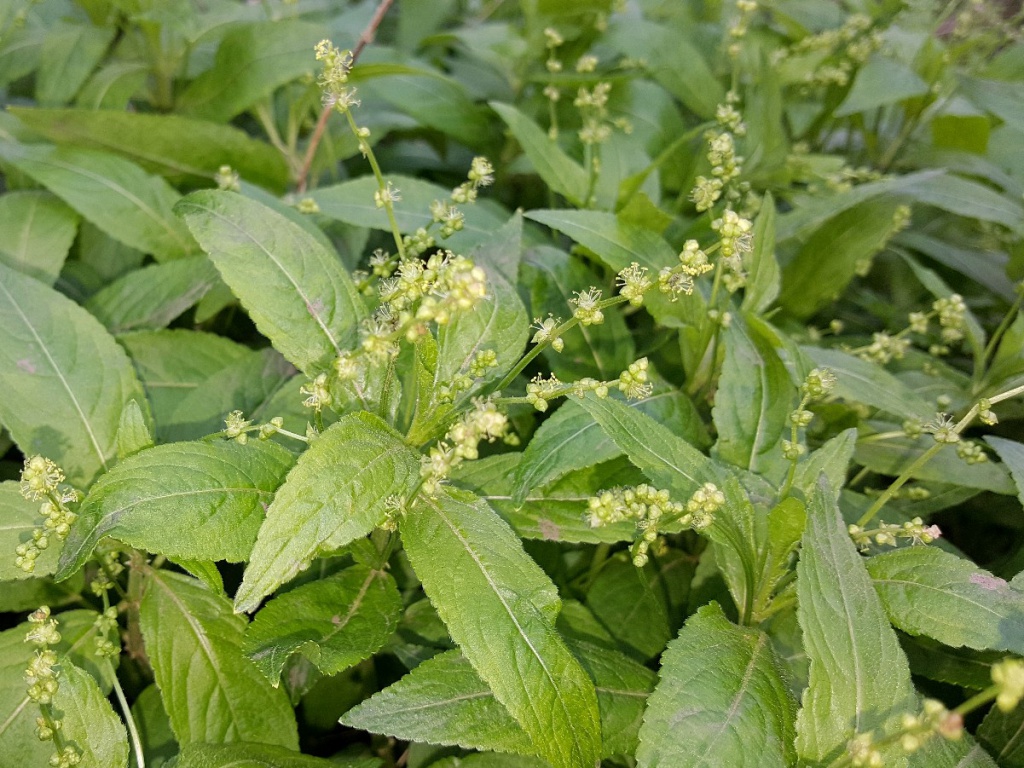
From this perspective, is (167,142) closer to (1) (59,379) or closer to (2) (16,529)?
(1) (59,379)

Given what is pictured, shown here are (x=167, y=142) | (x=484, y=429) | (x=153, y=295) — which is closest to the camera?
(x=484, y=429)

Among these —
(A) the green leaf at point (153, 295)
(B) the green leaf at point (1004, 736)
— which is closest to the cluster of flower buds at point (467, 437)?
(A) the green leaf at point (153, 295)

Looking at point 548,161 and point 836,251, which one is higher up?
point 548,161

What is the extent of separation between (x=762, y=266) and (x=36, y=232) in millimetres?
2015

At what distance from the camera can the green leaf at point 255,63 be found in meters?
2.52

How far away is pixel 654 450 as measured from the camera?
4.85 ft

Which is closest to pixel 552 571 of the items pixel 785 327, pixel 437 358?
pixel 437 358

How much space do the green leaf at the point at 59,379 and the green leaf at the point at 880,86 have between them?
7.59 feet

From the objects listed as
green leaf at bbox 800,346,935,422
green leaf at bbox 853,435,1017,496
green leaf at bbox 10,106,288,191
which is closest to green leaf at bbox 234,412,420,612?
green leaf at bbox 800,346,935,422

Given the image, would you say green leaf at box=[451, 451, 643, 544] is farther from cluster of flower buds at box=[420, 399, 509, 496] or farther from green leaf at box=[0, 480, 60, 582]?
green leaf at box=[0, 480, 60, 582]

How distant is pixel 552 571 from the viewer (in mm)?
1914

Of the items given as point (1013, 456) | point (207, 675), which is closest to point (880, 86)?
point (1013, 456)

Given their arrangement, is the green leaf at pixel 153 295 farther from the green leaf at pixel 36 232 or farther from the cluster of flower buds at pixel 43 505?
the cluster of flower buds at pixel 43 505

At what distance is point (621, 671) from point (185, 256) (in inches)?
65.8
